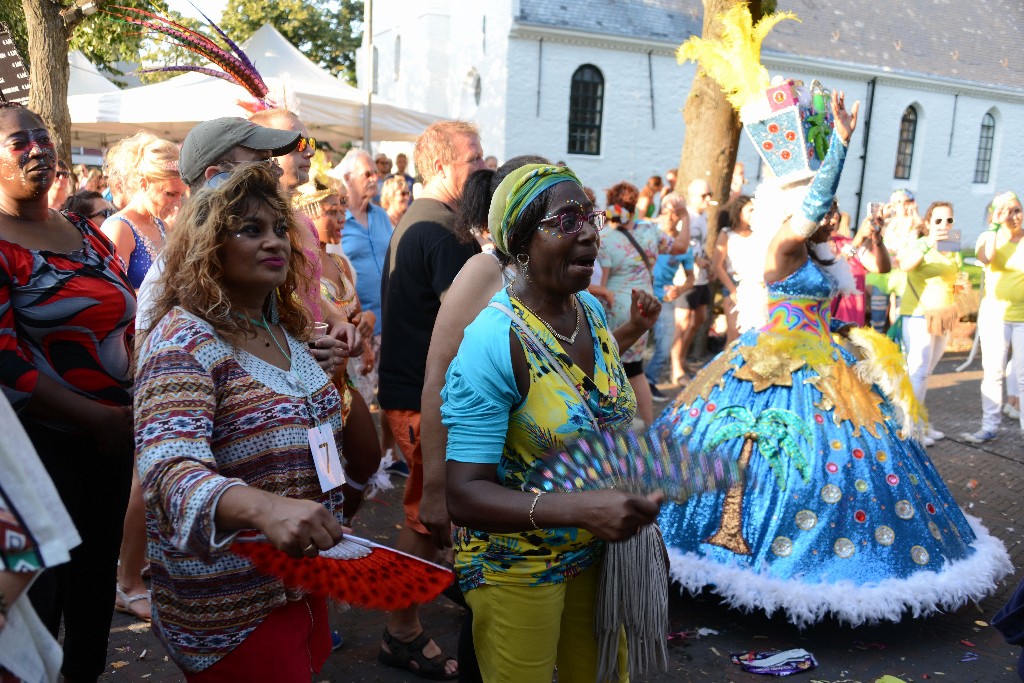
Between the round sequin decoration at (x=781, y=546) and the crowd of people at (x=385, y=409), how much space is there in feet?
0.08

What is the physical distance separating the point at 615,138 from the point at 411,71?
8908mm

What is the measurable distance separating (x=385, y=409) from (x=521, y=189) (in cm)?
173

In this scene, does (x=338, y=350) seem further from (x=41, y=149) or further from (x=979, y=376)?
(x=979, y=376)

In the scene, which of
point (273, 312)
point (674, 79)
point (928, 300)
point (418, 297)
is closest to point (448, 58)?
point (674, 79)

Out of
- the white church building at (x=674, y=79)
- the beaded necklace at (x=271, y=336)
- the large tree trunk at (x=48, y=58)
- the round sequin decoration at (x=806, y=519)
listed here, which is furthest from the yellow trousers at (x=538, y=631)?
the white church building at (x=674, y=79)

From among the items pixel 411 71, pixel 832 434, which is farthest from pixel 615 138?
pixel 832 434

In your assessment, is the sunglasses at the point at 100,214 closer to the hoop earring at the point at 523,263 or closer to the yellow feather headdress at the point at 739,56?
the hoop earring at the point at 523,263

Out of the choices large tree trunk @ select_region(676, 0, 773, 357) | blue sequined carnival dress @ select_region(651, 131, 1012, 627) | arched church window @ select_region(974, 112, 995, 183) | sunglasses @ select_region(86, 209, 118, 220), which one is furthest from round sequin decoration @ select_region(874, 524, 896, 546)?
arched church window @ select_region(974, 112, 995, 183)

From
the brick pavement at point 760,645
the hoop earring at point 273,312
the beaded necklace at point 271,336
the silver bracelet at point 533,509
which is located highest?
the hoop earring at point 273,312

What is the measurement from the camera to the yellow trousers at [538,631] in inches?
83.9

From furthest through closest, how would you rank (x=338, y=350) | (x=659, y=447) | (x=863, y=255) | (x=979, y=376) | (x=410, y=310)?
1. (x=979, y=376)
2. (x=863, y=255)
3. (x=410, y=310)
4. (x=338, y=350)
5. (x=659, y=447)

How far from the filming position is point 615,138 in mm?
23828

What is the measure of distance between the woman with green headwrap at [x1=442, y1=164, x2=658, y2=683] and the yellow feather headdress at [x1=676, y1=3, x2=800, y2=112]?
2565 mm

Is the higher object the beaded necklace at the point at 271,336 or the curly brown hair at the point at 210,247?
the curly brown hair at the point at 210,247
